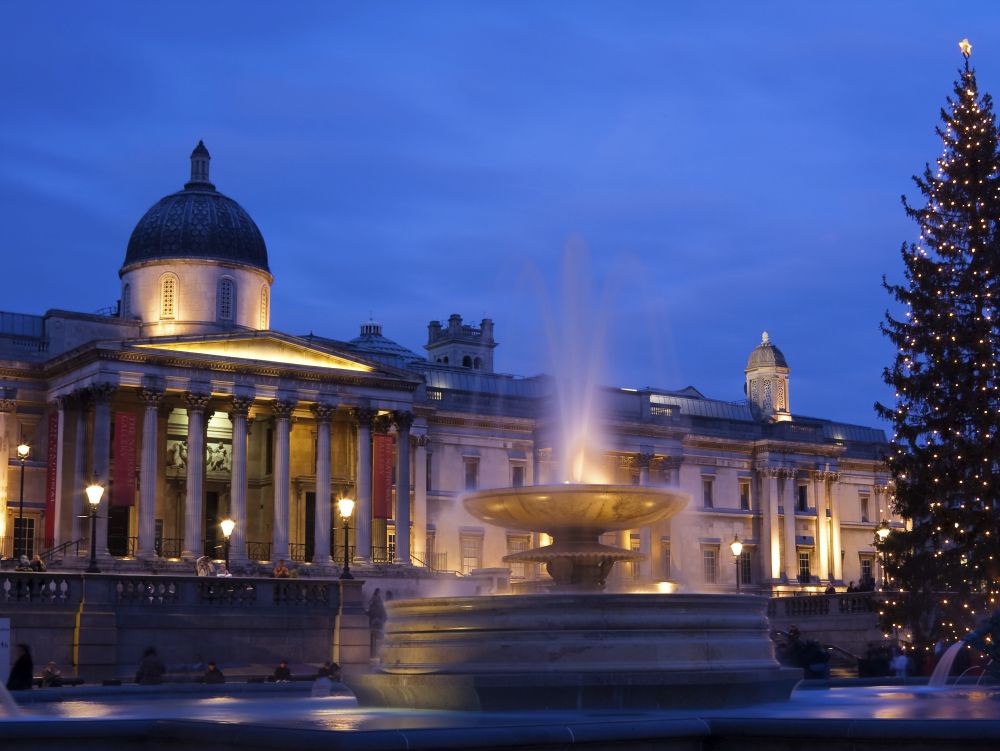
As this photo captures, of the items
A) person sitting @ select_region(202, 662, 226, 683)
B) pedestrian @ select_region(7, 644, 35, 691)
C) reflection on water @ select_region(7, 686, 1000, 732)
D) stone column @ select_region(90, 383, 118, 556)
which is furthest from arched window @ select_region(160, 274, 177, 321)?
reflection on water @ select_region(7, 686, 1000, 732)

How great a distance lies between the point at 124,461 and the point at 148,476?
1.19 m

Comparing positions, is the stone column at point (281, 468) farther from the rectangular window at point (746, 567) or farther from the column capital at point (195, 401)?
the rectangular window at point (746, 567)

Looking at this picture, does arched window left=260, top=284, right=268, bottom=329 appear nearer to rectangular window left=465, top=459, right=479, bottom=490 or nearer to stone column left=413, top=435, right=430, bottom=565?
stone column left=413, top=435, right=430, bottom=565

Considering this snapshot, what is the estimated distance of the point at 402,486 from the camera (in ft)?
195

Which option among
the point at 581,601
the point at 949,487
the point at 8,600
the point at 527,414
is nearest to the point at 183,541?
the point at 527,414

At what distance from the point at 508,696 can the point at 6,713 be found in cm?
592

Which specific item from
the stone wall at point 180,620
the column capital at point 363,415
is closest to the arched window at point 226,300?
the column capital at point 363,415

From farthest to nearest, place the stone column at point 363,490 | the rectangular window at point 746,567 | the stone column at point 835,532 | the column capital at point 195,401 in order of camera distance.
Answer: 1. the stone column at point 835,532
2. the rectangular window at point 746,567
3. the stone column at point 363,490
4. the column capital at point 195,401

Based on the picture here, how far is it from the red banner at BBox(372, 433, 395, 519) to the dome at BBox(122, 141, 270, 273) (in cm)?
1003

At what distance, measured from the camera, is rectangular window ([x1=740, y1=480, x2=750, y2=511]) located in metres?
79.3

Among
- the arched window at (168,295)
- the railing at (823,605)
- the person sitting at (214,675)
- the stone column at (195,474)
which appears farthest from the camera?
the arched window at (168,295)

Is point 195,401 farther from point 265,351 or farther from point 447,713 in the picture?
point 447,713

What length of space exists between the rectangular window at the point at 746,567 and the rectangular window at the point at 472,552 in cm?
1743

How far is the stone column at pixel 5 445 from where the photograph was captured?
55.3m
